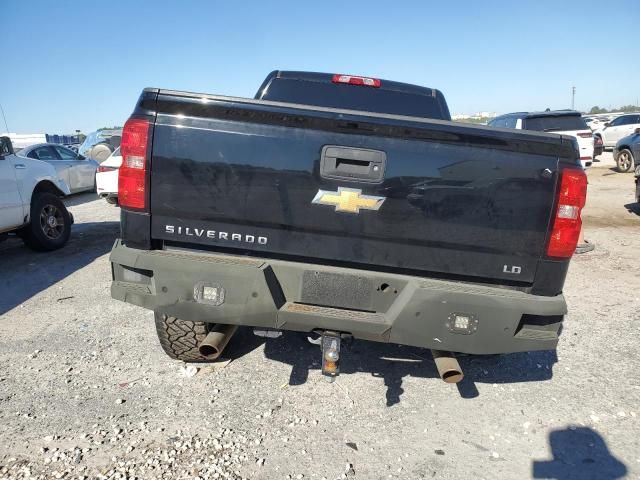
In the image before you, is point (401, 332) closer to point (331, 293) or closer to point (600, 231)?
point (331, 293)

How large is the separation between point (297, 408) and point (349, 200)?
4.81 ft

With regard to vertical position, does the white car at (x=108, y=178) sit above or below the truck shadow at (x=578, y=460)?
above

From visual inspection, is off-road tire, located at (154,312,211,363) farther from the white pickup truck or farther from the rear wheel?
the rear wheel

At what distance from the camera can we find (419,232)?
247 centimetres

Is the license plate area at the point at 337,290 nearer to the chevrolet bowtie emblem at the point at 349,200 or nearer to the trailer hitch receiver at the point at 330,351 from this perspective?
the trailer hitch receiver at the point at 330,351

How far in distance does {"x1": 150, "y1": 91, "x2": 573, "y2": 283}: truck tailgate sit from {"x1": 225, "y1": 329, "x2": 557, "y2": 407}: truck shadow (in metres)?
1.34

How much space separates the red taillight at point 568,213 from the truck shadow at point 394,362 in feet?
4.43

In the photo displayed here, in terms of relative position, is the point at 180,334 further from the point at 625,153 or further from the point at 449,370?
the point at 625,153

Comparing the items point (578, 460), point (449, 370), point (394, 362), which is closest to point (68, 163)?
point (394, 362)

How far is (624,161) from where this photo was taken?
16.3 m

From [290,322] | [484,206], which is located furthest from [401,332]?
[484,206]

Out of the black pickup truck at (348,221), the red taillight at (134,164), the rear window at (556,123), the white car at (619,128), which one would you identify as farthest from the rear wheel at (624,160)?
the red taillight at (134,164)

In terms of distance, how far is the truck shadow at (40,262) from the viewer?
5141 millimetres

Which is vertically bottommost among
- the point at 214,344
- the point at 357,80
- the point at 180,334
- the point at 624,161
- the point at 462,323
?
the point at 180,334
